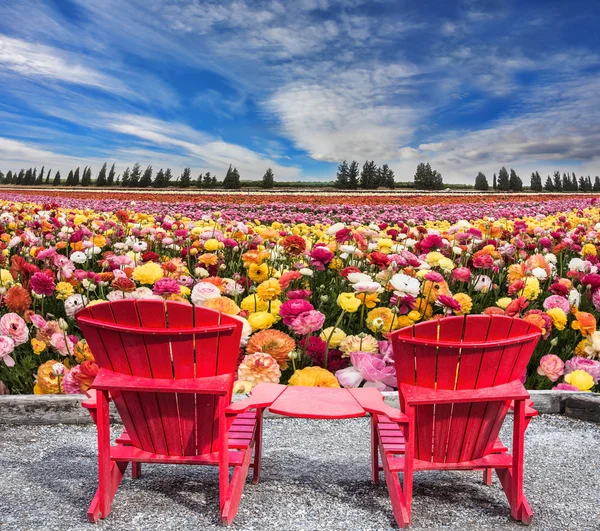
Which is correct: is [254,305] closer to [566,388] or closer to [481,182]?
[566,388]

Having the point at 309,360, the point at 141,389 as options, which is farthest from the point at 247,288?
the point at 141,389

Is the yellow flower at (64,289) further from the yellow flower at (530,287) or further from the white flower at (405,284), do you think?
the yellow flower at (530,287)

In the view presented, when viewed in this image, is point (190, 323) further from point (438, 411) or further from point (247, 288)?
point (247, 288)

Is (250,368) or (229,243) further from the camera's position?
(229,243)

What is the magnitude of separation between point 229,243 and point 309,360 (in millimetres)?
1663

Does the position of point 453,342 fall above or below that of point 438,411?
above

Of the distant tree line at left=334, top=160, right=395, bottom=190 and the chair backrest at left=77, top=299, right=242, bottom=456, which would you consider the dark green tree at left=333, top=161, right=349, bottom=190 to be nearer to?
the distant tree line at left=334, top=160, right=395, bottom=190

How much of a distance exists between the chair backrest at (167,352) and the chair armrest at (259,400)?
4.4 inches

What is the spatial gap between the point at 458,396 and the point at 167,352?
3.26ft

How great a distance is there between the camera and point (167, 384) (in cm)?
194

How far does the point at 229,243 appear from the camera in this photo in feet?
16.4

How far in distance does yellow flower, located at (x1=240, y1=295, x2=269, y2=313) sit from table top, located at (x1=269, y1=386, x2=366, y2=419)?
147 centimetres

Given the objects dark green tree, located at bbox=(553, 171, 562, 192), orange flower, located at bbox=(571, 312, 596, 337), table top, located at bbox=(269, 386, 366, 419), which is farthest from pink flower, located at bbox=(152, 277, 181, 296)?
dark green tree, located at bbox=(553, 171, 562, 192)

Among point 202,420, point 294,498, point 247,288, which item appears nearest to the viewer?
point 202,420
